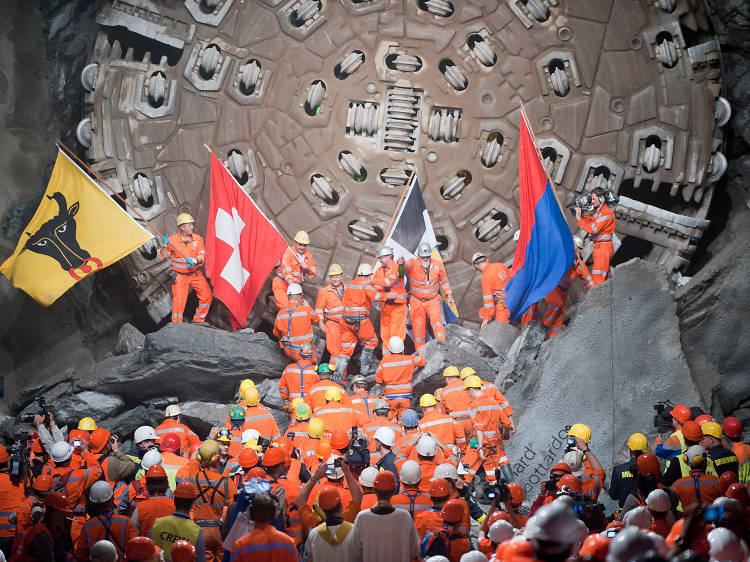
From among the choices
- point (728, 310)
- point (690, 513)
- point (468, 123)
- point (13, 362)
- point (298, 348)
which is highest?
point (690, 513)

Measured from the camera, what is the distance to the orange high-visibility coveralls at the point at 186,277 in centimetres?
1243

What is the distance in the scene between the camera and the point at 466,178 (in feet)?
42.2

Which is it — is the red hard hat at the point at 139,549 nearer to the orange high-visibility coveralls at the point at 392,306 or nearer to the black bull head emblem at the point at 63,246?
the orange high-visibility coveralls at the point at 392,306

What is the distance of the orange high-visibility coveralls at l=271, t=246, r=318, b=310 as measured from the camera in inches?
489

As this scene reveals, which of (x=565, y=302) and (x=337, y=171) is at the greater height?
(x=337, y=171)

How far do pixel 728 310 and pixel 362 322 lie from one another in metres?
5.06

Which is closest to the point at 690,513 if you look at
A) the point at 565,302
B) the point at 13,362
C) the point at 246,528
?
the point at 246,528

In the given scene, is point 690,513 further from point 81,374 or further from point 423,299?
point 81,374

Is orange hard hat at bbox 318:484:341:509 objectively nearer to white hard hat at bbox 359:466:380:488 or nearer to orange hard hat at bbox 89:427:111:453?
white hard hat at bbox 359:466:380:488

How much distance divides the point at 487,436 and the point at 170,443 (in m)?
3.61

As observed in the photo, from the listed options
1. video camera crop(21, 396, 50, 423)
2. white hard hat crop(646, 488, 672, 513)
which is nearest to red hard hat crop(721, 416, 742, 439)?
white hard hat crop(646, 488, 672, 513)

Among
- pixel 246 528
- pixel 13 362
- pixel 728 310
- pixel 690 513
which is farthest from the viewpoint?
pixel 13 362

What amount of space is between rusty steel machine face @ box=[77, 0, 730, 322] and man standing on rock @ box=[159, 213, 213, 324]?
0.65m

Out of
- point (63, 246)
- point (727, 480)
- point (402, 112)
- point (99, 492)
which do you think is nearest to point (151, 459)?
point (99, 492)
